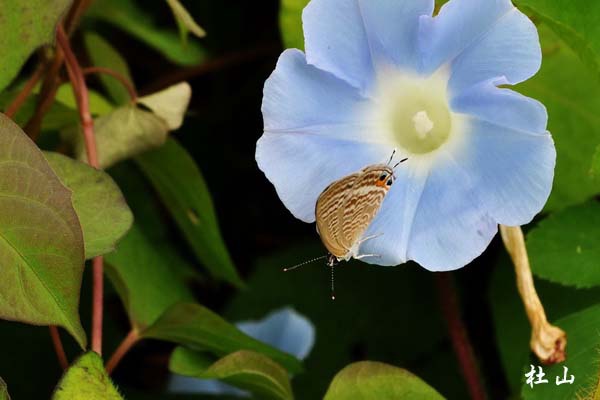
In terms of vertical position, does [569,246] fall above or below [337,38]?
below

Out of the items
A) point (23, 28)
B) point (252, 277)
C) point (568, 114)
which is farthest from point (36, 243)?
point (252, 277)

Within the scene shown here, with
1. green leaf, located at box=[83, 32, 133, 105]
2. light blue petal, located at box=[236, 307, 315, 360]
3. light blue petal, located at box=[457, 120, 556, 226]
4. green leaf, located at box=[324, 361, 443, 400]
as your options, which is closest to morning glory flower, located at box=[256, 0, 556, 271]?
light blue petal, located at box=[457, 120, 556, 226]

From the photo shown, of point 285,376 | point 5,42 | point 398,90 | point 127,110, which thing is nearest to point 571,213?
point 398,90

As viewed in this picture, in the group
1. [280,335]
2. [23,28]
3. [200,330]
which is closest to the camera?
[23,28]

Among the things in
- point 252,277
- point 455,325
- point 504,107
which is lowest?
point 252,277

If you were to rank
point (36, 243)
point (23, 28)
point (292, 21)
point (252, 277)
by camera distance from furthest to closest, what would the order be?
1. point (252, 277)
2. point (292, 21)
3. point (23, 28)
4. point (36, 243)

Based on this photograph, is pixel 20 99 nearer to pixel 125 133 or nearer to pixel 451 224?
pixel 125 133

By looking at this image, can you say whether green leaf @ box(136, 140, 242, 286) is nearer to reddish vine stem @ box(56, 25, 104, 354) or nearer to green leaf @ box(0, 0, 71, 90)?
reddish vine stem @ box(56, 25, 104, 354)

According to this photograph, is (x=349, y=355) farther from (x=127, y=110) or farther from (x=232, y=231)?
(x=127, y=110)
